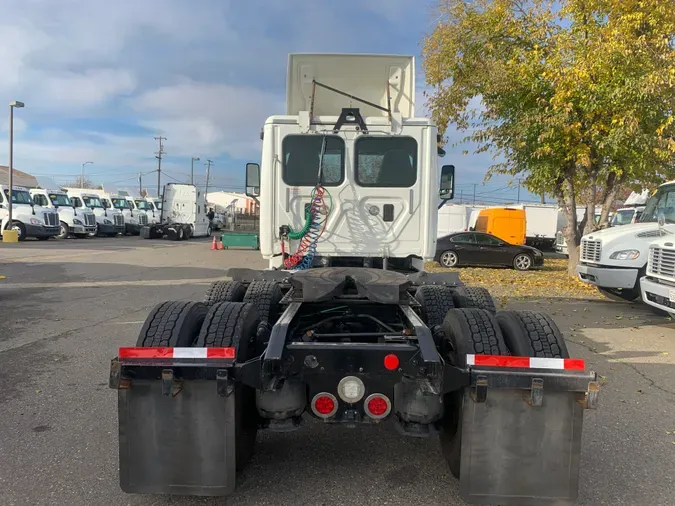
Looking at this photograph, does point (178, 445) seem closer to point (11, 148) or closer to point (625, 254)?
point (625, 254)

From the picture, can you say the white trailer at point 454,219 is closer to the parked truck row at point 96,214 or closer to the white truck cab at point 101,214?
the parked truck row at point 96,214

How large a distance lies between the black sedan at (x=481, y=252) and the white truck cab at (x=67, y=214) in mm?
19997

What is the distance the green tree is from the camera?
1055 cm

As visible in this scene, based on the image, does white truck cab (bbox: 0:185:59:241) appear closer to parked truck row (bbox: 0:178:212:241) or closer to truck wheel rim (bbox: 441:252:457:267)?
parked truck row (bbox: 0:178:212:241)

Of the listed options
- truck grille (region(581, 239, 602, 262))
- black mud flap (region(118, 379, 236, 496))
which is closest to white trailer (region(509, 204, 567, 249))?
truck grille (region(581, 239, 602, 262))

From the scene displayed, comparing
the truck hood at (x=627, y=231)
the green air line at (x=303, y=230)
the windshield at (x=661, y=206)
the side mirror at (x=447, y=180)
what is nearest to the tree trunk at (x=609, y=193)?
the windshield at (x=661, y=206)

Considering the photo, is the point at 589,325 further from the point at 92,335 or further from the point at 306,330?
the point at 92,335

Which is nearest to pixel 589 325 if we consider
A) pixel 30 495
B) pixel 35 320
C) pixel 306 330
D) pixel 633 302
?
pixel 633 302

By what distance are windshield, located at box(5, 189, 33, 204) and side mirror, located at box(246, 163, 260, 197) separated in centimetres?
2288

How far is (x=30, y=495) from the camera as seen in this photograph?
3.04 m

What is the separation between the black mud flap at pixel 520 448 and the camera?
9.16ft

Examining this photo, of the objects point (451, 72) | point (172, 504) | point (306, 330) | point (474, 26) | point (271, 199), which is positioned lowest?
point (172, 504)

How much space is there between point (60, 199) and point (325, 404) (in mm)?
29871

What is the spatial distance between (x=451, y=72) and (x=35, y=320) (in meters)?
11.0
